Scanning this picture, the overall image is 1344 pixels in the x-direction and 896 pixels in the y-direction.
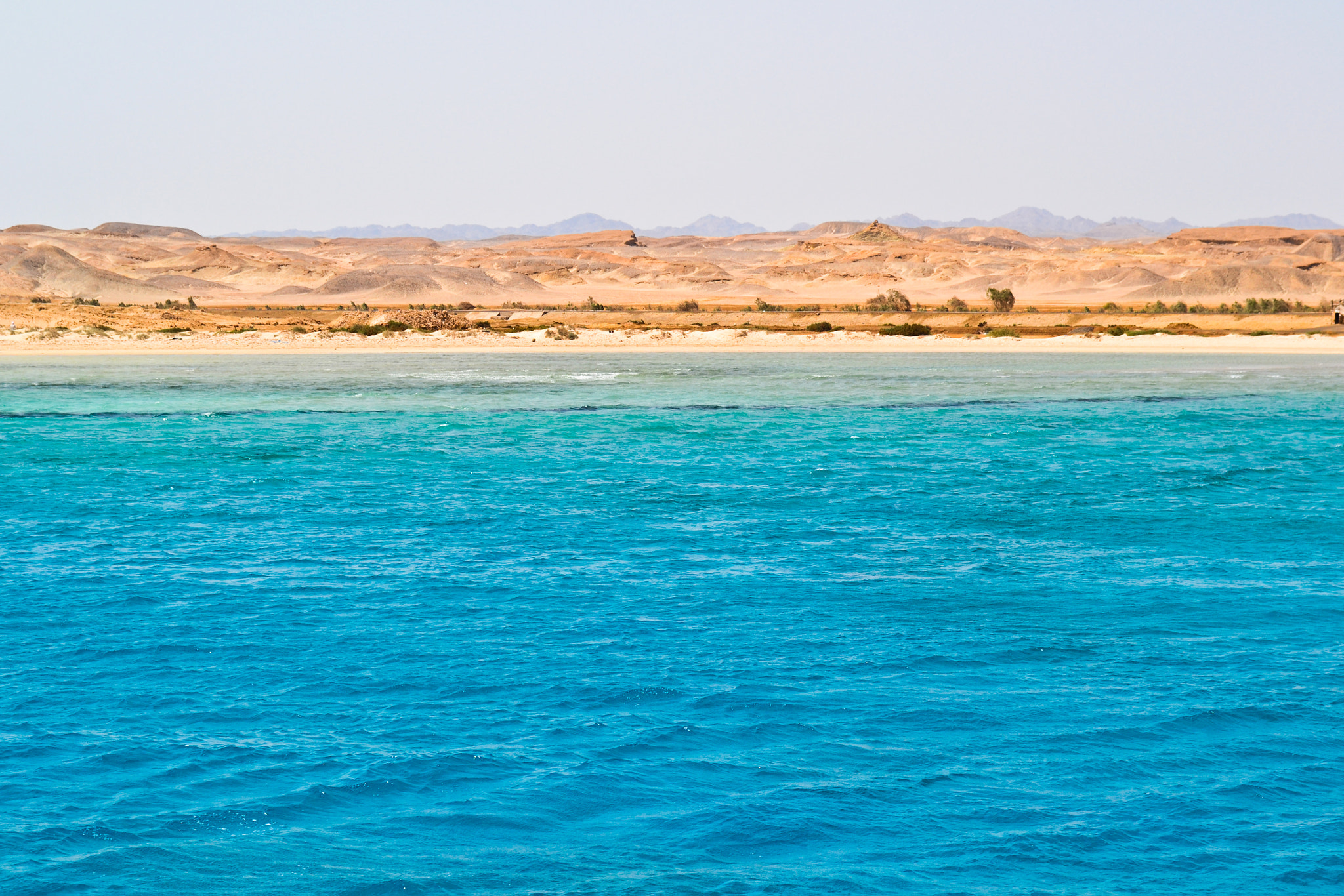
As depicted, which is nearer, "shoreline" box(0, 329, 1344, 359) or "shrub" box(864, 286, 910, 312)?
"shoreline" box(0, 329, 1344, 359)

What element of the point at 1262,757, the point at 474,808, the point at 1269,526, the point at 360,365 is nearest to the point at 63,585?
the point at 474,808

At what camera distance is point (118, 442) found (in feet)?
95.7

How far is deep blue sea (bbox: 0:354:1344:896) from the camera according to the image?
25.9 ft

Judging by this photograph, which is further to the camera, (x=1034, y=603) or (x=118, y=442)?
(x=118, y=442)

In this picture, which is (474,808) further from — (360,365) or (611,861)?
(360,365)

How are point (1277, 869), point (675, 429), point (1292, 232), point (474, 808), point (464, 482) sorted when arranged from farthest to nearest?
point (1292, 232)
point (675, 429)
point (464, 482)
point (474, 808)
point (1277, 869)

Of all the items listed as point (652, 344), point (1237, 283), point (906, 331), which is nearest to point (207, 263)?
point (652, 344)

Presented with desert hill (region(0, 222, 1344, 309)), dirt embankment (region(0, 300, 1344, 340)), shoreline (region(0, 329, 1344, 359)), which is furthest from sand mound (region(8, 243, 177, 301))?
shoreline (region(0, 329, 1344, 359))

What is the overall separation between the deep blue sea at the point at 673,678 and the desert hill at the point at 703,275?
85.7 metres

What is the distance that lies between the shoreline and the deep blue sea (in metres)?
40.2

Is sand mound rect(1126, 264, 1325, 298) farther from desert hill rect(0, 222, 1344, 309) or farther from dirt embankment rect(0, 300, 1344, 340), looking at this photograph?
dirt embankment rect(0, 300, 1344, 340)

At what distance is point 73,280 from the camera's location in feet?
389

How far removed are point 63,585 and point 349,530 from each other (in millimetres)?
4286

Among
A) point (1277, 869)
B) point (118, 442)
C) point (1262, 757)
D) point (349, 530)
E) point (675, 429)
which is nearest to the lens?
point (1277, 869)
